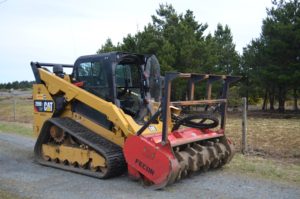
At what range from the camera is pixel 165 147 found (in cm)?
641

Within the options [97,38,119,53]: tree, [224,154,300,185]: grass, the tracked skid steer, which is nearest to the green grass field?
[224,154,300,185]: grass

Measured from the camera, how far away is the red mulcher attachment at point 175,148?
6.30 metres

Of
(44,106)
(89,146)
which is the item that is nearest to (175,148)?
(89,146)

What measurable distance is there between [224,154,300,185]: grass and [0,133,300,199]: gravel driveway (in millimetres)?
293

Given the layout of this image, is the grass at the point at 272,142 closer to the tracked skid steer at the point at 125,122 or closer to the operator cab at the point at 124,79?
the tracked skid steer at the point at 125,122

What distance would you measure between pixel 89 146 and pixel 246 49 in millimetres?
24323

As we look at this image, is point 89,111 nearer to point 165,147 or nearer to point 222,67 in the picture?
point 165,147

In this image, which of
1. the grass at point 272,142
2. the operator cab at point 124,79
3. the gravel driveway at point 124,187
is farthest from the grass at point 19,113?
the gravel driveway at point 124,187

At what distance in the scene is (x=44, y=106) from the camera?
8.74 m

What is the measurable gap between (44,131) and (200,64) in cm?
1894

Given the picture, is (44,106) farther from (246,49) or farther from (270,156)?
(246,49)

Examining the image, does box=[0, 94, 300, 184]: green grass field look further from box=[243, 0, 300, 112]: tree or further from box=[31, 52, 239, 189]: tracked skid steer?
box=[243, 0, 300, 112]: tree

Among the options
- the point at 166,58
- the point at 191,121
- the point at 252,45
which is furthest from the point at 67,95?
the point at 252,45

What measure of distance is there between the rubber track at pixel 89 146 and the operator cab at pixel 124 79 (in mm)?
731
